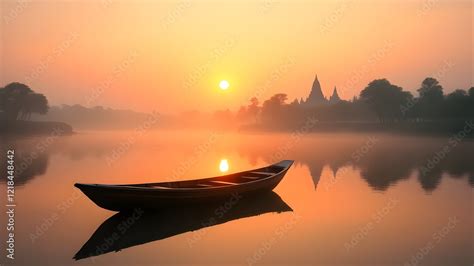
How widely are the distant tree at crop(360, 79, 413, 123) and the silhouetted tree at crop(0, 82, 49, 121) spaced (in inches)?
3436

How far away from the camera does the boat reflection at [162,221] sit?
39.8ft

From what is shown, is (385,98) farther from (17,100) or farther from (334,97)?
(334,97)

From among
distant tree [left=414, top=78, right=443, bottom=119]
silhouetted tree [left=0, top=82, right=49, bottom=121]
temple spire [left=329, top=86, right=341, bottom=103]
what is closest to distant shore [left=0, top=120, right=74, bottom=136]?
silhouetted tree [left=0, top=82, right=49, bottom=121]

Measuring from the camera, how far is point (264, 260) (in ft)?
35.3

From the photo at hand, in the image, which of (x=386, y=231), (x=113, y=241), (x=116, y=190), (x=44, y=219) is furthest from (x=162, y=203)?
(x=386, y=231)

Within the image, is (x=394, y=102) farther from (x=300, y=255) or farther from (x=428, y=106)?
(x=300, y=255)

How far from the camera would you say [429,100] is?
9156 centimetres

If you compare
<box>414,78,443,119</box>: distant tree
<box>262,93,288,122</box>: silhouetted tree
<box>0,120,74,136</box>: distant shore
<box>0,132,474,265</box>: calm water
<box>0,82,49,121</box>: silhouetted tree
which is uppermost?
<box>0,82,49,121</box>: silhouetted tree

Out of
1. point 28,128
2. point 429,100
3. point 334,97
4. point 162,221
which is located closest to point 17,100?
point 28,128

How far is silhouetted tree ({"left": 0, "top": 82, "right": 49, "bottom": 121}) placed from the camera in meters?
94.1

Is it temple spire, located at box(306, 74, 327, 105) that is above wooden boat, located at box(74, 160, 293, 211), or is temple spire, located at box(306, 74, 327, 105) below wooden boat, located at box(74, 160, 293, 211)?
above

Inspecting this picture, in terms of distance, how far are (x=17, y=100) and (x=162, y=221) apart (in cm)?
9705

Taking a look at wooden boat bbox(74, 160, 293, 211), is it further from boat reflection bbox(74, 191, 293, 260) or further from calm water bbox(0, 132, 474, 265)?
calm water bbox(0, 132, 474, 265)

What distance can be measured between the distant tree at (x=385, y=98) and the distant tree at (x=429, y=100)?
A: 4183mm
